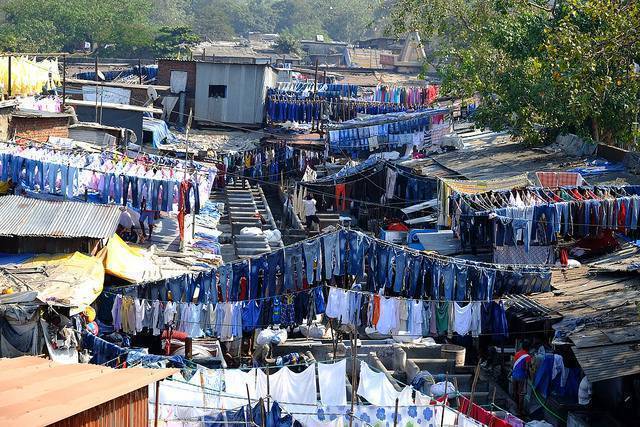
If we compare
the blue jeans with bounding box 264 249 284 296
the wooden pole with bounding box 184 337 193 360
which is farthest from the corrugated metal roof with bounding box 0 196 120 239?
the blue jeans with bounding box 264 249 284 296

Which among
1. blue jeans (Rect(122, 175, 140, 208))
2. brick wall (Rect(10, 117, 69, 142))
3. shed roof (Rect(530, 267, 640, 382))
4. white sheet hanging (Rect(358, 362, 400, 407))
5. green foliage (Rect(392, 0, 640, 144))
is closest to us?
shed roof (Rect(530, 267, 640, 382))

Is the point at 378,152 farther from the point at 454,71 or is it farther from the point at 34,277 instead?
the point at 34,277

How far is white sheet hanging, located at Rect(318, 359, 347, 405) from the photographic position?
14.6 metres

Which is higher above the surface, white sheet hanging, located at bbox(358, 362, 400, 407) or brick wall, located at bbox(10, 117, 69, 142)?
brick wall, located at bbox(10, 117, 69, 142)

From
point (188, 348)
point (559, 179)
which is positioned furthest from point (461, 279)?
point (559, 179)

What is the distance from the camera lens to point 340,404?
570 inches

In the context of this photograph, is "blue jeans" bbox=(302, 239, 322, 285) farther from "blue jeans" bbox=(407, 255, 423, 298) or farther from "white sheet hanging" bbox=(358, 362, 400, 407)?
"white sheet hanging" bbox=(358, 362, 400, 407)

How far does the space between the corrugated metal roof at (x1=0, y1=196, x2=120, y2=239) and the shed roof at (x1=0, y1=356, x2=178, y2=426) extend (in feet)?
23.1

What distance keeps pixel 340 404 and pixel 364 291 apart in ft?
12.6

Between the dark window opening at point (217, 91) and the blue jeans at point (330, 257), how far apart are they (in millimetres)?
26718

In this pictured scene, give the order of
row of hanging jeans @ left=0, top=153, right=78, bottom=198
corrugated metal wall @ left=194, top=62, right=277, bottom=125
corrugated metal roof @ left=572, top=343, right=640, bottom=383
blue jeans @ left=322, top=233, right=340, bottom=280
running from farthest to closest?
corrugated metal wall @ left=194, top=62, right=277, bottom=125 → row of hanging jeans @ left=0, top=153, right=78, bottom=198 → blue jeans @ left=322, top=233, right=340, bottom=280 → corrugated metal roof @ left=572, top=343, right=640, bottom=383

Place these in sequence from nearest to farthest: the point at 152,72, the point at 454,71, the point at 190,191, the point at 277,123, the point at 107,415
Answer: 1. the point at 107,415
2. the point at 190,191
3. the point at 454,71
4. the point at 277,123
5. the point at 152,72

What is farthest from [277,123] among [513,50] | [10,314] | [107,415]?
[107,415]

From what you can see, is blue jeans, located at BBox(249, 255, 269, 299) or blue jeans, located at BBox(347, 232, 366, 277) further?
blue jeans, located at BBox(249, 255, 269, 299)
